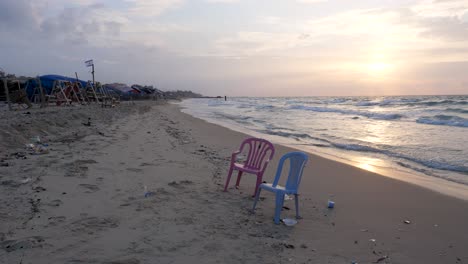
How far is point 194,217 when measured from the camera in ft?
12.0

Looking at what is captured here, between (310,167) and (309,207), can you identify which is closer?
(309,207)

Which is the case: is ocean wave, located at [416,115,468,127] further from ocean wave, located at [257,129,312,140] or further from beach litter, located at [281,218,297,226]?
beach litter, located at [281,218,297,226]

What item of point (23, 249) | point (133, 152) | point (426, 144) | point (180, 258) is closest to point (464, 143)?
point (426, 144)

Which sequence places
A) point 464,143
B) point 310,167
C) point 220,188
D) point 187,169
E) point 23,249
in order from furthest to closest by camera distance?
1. point 464,143
2. point 310,167
3. point 187,169
4. point 220,188
5. point 23,249

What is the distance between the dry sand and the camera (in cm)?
286

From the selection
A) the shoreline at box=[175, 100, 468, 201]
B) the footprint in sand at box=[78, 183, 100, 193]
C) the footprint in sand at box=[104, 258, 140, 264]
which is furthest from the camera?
the shoreline at box=[175, 100, 468, 201]

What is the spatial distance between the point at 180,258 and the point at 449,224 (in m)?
3.20

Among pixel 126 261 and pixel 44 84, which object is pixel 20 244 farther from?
pixel 44 84

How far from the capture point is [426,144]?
9.61 m

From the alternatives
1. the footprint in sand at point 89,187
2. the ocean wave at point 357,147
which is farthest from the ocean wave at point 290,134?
the footprint in sand at point 89,187

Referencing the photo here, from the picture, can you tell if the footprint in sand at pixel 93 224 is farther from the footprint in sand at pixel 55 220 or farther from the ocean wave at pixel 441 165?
the ocean wave at pixel 441 165

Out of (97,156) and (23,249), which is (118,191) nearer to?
(23,249)

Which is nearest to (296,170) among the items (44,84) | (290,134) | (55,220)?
(55,220)

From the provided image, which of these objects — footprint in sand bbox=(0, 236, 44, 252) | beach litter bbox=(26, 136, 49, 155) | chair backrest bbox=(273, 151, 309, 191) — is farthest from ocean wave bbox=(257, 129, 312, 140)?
footprint in sand bbox=(0, 236, 44, 252)
